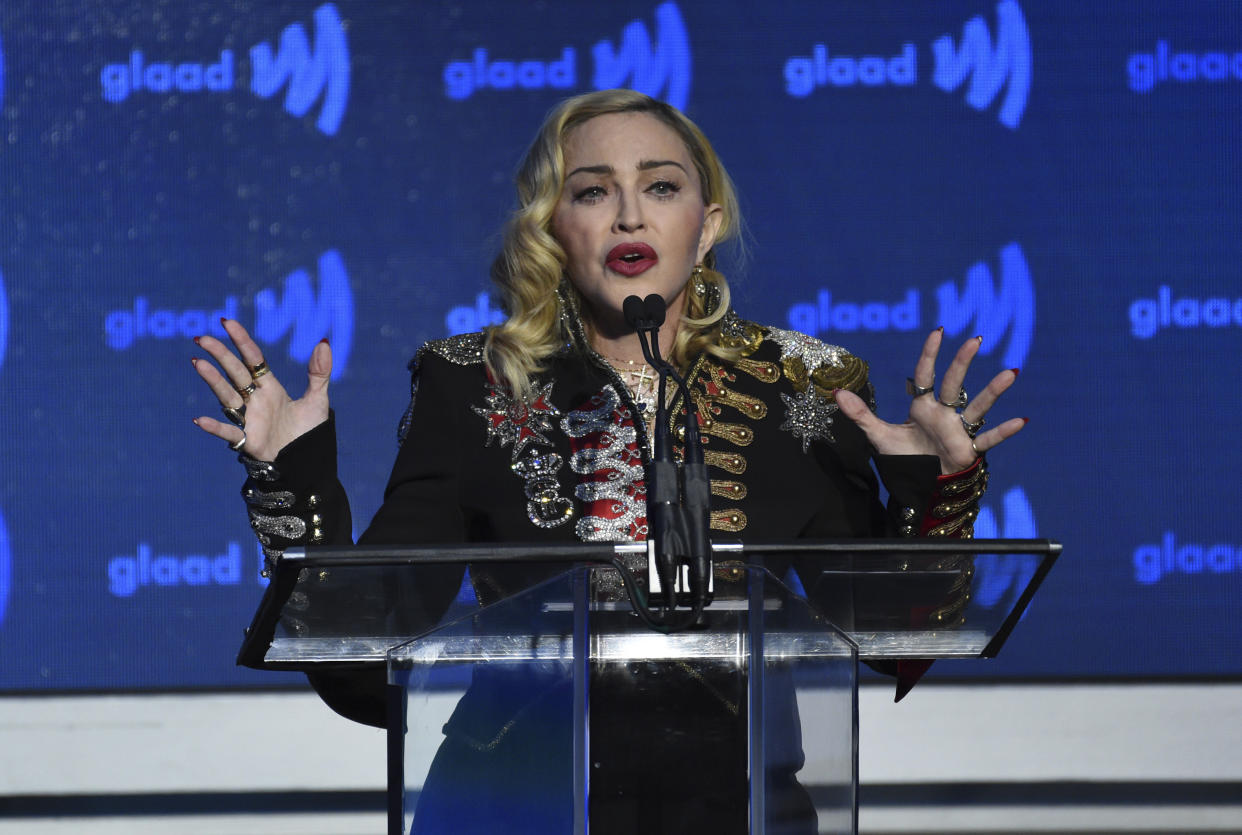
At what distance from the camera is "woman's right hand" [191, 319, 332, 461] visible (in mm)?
1446

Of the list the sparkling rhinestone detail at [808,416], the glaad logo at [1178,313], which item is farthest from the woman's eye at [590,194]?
the glaad logo at [1178,313]

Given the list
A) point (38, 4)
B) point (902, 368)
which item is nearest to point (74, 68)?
point (38, 4)

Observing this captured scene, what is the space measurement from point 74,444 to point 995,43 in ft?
6.94

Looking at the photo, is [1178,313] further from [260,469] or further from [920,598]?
[260,469]

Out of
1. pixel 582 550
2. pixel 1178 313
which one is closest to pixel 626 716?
pixel 582 550

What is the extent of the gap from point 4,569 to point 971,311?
2094 millimetres

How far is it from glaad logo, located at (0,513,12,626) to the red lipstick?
171 cm

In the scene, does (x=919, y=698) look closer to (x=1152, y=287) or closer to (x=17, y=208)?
(x=1152, y=287)

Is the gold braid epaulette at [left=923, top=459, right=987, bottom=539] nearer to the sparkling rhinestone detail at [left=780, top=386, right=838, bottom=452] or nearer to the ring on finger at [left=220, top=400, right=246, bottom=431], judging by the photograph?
the sparkling rhinestone detail at [left=780, top=386, right=838, bottom=452]

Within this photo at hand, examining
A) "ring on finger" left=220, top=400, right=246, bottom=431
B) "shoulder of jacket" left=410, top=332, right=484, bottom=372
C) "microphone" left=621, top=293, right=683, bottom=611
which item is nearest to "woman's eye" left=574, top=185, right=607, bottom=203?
"shoulder of jacket" left=410, top=332, right=484, bottom=372

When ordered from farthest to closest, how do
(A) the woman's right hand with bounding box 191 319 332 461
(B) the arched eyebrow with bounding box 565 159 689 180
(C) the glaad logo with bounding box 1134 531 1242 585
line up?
(C) the glaad logo with bounding box 1134 531 1242 585, (B) the arched eyebrow with bounding box 565 159 689 180, (A) the woman's right hand with bounding box 191 319 332 461

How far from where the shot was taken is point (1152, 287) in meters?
2.83

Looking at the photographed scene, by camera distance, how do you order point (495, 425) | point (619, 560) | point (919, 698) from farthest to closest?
point (919, 698)
point (495, 425)
point (619, 560)

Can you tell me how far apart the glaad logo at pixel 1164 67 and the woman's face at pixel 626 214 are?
4.59 ft
